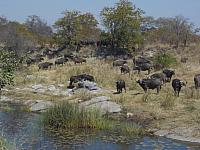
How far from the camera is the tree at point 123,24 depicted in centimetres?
5756

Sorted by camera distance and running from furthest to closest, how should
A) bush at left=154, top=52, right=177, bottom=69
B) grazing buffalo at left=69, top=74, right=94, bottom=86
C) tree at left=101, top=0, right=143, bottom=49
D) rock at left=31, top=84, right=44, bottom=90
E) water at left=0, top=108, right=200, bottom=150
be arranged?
1. tree at left=101, top=0, right=143, bottom=49
2. bush at left=154, top=52, right=177, bottom=69
3. grazing buffalo at left=69, top=74, right=94, bottom=86
4. rock at left=31, top=84, right=44, bottom=90
5. water at left=0, top=108, right=200, bottom=150

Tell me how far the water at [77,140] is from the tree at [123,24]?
3372 centimetres

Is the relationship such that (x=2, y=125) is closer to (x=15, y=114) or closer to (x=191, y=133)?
(x=15, y=114)

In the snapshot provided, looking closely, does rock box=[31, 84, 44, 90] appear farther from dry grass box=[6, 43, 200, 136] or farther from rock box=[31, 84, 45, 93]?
dry grass box=[6, 43, 200, 136]

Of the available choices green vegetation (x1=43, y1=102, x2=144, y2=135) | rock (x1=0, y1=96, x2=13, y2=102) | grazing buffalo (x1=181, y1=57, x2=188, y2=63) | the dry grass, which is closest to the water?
green vegetation (x1=43, y1=102, x2=144, y2=135)

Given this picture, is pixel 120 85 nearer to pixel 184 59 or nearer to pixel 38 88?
pixel 38 88

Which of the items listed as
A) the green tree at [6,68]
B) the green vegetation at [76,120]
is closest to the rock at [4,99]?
the green vegetation at [76,120]

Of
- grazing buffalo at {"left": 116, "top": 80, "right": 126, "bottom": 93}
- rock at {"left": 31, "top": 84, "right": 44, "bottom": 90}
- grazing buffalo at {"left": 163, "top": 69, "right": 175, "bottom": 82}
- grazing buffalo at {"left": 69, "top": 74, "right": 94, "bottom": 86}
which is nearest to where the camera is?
grazing buffalo at {"left": 116, "top": 80, "right": 126, "bottom": 93}

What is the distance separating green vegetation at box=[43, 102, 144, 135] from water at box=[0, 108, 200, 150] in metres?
0.58

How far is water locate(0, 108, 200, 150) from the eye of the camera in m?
20.9

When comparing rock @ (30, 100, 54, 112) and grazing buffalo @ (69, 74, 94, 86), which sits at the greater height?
grazing buffalo @ (69, 74, 94, 86)

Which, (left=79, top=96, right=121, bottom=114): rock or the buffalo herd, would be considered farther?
the buffalo herd

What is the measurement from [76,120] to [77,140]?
218 centimetres

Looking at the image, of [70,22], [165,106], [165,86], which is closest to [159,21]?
[70,22]
